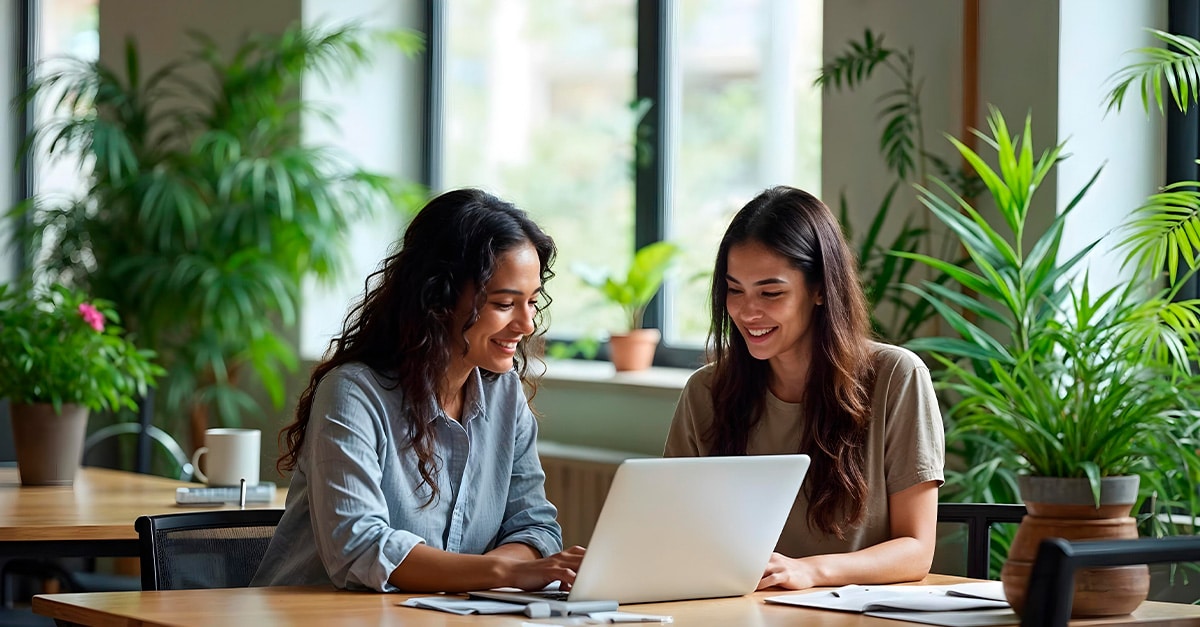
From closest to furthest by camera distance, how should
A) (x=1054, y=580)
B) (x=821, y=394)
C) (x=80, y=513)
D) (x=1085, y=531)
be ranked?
(x=1054, y=580)
(x=1085, y=531)
(x=821, y=394)
(x=80, y=513)

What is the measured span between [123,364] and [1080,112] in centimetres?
212

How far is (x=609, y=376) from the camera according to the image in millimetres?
4359

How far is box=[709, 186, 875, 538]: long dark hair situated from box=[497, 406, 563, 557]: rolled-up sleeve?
0.32 meters

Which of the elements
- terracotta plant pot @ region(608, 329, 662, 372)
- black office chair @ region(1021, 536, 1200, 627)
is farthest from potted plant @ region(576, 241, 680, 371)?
black office chair @ region(1021, 536, 1200, 627)

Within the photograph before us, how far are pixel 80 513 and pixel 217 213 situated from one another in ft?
6.94

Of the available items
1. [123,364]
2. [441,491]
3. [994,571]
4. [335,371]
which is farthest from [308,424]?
[994,571]

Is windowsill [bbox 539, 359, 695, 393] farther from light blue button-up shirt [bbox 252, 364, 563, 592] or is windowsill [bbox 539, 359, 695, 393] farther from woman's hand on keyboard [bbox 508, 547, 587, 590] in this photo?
woman's hand on keyboard [bbox 508, 547, 587, 590]

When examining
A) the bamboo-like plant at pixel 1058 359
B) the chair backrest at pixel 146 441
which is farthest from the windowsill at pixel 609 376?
the chair backrest at pixel 146 441

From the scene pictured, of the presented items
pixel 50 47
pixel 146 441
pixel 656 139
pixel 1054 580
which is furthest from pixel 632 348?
pixel 50 47

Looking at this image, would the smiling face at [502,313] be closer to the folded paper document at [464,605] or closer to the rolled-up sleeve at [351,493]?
the rolled-up sleeve at [351,493]

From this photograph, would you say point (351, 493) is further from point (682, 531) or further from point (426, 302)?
point (682, 531)

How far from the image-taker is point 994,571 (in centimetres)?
300

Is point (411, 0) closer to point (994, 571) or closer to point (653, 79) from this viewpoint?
point (653, 79)

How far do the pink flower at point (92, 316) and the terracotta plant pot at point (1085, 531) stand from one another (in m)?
2.14
